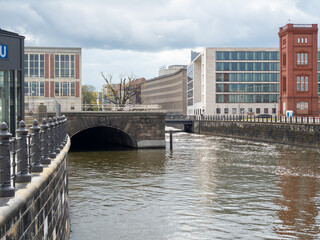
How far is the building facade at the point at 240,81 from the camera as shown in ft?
381

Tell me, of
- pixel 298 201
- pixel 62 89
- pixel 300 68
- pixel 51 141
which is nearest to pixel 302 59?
pixel 300 68

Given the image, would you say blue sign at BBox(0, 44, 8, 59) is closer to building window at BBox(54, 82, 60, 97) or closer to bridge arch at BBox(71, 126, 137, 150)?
bridge arch at BBox(71, 126, 137, 150)

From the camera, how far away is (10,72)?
22.1m

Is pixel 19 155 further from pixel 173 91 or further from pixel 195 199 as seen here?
pixel 173 91

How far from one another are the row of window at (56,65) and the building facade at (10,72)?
2403 inches

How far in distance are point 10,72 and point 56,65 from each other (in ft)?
204

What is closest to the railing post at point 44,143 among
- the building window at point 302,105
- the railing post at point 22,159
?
the railing post at point 22,159

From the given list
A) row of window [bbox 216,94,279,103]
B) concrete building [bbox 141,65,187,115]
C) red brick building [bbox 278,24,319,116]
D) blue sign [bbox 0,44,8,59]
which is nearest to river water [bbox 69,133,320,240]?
blue sign [bbox 0,44,8,59]

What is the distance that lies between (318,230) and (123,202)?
319 inches

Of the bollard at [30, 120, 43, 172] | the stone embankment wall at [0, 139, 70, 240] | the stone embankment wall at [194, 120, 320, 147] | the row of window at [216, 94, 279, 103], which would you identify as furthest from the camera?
the row of window at [216, 94, 279, 103]

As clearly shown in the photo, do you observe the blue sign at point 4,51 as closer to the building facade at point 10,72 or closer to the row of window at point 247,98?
the building facade at point 10,72

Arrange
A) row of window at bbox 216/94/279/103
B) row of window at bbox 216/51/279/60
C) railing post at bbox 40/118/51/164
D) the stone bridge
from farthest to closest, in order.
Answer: row of window at bbox 216/51/279/60 < row of window at bbox 216/94/279/103 < the stone bridge < railing post at bbox 40/118/51/164

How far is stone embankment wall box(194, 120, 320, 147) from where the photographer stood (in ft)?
162

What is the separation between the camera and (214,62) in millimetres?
116375
